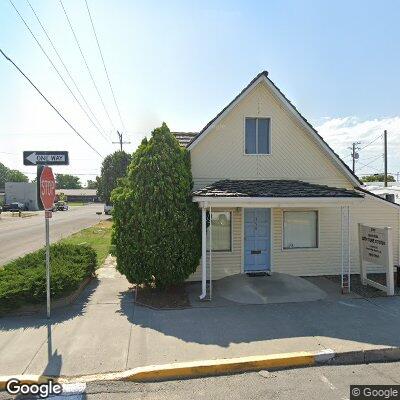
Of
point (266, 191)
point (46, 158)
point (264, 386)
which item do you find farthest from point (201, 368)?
point (266, 191)

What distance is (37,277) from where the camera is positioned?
7977 mm

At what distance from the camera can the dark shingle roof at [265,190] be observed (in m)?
8.99

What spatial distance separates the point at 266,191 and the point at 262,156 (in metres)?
2.25

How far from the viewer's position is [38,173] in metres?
6.88

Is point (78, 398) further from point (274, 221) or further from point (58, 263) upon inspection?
point (274, 221)

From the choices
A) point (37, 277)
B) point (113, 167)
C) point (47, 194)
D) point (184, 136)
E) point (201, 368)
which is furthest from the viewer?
point (113, 167)

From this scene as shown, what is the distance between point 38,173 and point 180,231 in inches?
142

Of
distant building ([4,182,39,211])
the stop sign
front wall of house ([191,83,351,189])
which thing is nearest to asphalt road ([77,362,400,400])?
the stop sign

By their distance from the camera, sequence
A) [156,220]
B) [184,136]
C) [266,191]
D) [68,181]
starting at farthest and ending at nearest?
[68,181] → [184,136] → [266,191] → [156,220]

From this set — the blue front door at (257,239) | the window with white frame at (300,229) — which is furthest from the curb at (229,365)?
the window with white frame at (300,229)

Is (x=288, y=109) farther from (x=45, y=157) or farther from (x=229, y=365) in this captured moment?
(x=229, y=365)

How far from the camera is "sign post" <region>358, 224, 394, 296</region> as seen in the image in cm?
912

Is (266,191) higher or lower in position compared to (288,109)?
lower

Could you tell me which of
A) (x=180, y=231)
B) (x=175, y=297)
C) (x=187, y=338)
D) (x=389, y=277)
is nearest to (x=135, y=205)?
(x=180, y=231)
